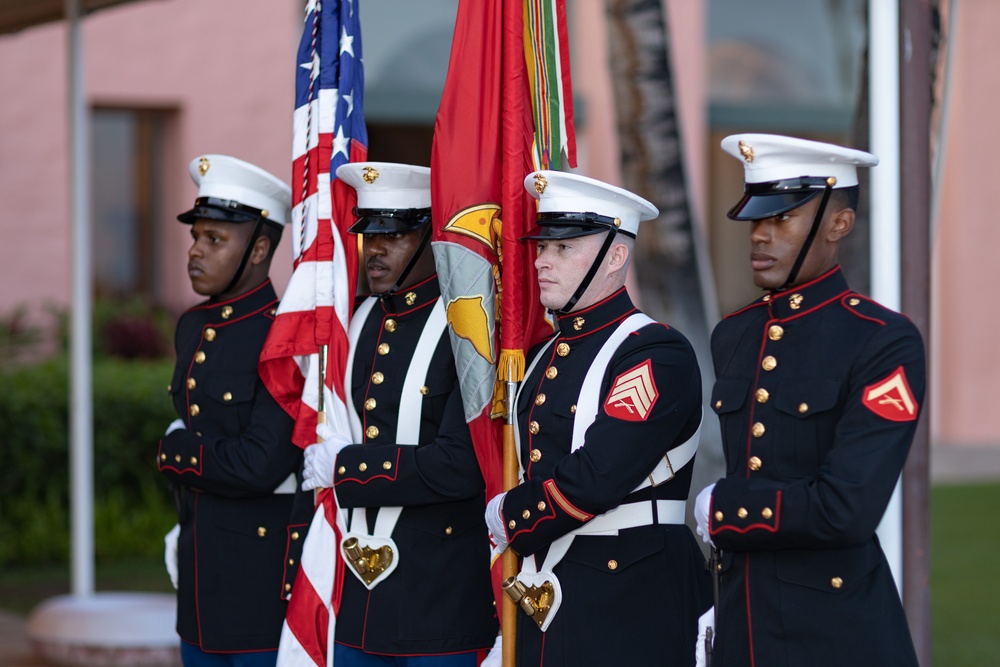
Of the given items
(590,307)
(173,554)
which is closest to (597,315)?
(590,307)

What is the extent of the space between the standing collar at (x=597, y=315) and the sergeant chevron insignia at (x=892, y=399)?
0.73 metres

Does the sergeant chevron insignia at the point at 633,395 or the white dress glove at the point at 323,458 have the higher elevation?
the sergeant chevron insignia at the point at 633,395

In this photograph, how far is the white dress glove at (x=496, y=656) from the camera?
3363 millimetres

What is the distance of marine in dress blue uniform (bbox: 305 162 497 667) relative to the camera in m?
3.52

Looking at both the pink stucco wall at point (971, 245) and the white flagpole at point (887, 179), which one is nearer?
the white flagpole at point (887, 179)

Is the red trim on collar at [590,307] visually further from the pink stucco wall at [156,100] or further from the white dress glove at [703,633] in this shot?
the pink stucco wall at [156,100]

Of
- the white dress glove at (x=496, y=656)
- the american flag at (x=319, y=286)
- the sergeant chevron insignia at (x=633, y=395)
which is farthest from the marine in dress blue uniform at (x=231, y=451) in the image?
the sergeant chevron insignia at (x=633, y=395)

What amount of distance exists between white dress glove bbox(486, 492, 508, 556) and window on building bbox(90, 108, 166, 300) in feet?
27.8

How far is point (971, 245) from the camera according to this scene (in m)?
14.5

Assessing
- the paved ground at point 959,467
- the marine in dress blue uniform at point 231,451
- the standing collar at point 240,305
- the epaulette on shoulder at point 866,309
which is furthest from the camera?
the paved ground at point 959,467

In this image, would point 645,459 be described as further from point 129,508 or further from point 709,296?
point 129,508

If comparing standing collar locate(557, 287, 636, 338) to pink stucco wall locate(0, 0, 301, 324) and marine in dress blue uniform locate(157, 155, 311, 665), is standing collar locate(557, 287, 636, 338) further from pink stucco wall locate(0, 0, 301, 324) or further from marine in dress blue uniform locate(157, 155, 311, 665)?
pink stucco wall locate(0, 0, 301, 324)

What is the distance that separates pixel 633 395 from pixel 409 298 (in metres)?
0.89

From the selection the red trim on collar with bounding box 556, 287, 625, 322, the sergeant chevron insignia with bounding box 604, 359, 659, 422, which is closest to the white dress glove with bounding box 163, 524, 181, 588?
the red trim on collar with bounding box 556, 287, 625, 322
